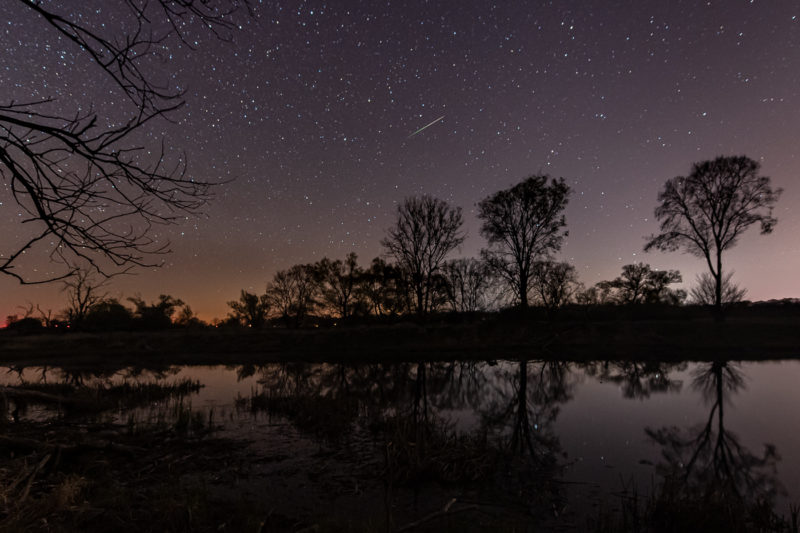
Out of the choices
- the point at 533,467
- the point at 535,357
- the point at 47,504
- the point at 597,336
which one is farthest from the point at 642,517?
the point at 597,336

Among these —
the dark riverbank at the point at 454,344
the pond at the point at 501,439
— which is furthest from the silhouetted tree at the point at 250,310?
the pond at the point at 501,439

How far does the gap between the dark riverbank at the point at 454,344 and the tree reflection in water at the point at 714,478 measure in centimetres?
1712

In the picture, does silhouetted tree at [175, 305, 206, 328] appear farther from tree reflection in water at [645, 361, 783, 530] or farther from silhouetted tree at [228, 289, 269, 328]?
tree reflection in water at [645, 361, 783, 530]

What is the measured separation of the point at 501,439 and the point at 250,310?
7476 cm

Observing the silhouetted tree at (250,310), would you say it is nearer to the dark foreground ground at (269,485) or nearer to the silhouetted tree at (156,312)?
the silhouetted tree at (156,312)

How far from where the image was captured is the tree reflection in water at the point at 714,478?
470cm

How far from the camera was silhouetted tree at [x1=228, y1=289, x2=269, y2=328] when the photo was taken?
73688mm

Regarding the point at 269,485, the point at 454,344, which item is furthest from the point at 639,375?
the point at 269,485

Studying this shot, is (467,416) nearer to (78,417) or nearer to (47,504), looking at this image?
(47,504)

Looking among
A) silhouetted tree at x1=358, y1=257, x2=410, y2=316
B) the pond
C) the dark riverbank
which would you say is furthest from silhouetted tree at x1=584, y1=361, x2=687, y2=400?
silhouetted tree at x1=358, y1=257, x2=410, y2=316

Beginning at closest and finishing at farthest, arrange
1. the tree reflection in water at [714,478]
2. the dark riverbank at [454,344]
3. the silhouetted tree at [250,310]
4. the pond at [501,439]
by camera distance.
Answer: the tree reflection in water at [714,478] → the pond at [501,439] → the dark riverbank at [454,344] → the silhouetted tree at [250,310]

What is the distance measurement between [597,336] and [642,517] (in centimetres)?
2995

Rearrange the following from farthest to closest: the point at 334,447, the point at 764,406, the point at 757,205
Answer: the point at 757,205 → the point at 764,406 → the point at 334,447

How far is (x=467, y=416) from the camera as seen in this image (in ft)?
36.9
